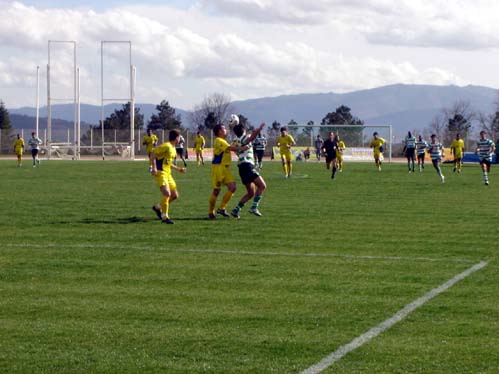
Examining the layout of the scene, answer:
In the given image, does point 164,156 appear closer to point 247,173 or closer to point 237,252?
point 247,173

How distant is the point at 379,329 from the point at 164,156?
32.1 feet

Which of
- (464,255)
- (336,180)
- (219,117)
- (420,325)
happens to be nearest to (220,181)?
(464,255)

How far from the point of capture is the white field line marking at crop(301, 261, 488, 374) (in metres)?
7.34

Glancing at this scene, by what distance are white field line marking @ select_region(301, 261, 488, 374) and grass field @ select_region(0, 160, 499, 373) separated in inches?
2.8

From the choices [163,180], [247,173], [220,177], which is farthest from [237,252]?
[247,173]

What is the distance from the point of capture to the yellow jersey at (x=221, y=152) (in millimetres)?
18312

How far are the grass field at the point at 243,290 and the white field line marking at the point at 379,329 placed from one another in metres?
0.07

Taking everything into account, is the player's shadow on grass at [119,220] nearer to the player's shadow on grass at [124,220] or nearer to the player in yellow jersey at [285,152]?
the player's shadow on grass at [124,220]

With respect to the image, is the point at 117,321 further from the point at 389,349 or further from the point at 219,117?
the point at 219,117

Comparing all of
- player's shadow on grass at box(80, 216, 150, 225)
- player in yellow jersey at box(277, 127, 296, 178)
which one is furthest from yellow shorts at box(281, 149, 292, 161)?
player's shadow on grass at box(80, 216, 150, 225)

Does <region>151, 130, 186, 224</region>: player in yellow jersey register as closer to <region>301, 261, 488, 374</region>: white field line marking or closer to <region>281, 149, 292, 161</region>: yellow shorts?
<region>301, 261, 488, 374</region>: white field line marking

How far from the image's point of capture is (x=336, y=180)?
35.5 meters

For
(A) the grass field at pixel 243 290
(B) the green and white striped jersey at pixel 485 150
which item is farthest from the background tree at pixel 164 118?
(A) the grass field at pixel 243 290

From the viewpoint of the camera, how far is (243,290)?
10.5m
